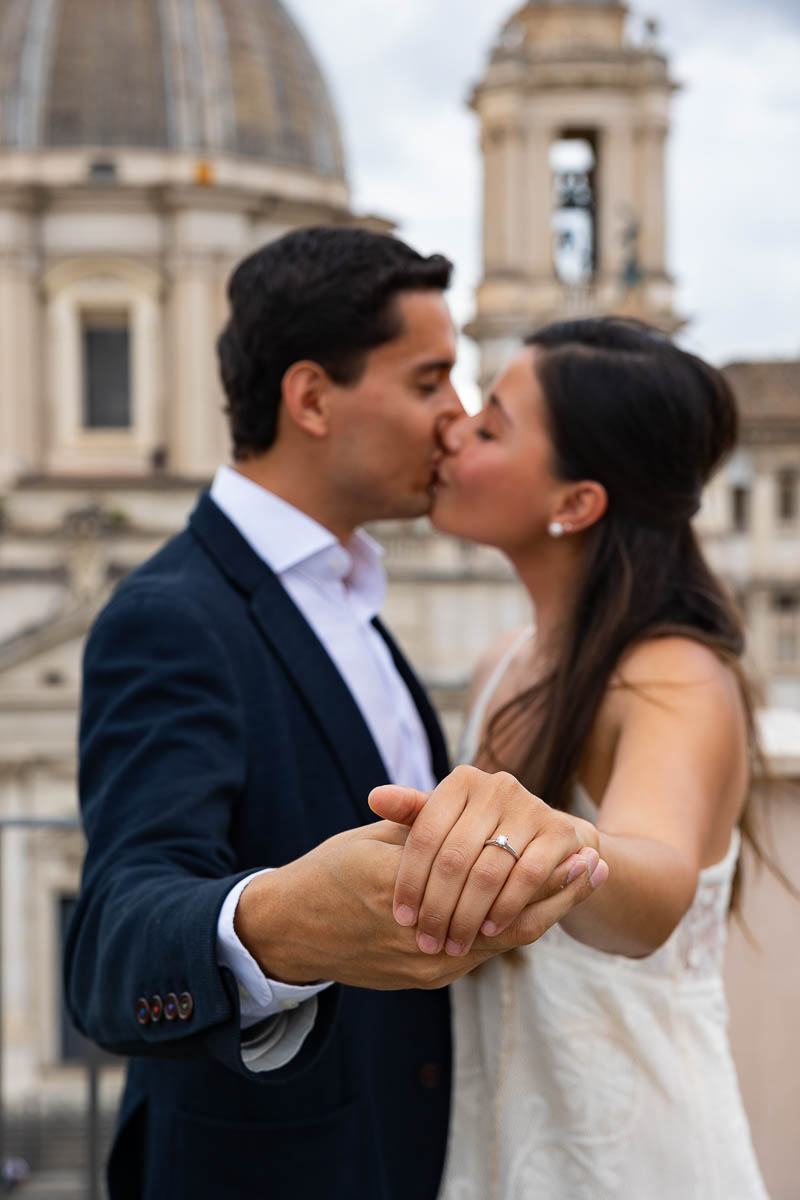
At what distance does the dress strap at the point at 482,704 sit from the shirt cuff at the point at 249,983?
2.72 feet

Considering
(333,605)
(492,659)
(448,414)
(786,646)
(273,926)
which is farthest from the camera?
(786,646)

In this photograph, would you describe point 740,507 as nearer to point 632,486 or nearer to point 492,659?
point 492,659

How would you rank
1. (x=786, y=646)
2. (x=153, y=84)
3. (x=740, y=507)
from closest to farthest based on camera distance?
1. (x=153, y=84)
2. (x=786, y=646)
3. (x=740, y=507)

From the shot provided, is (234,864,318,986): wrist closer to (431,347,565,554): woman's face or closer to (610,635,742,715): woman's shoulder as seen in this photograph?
(610,635,742,715): woman's shoulder

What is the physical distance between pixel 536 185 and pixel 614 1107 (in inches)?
803

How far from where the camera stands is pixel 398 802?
4.09 ft

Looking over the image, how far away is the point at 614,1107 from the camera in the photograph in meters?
1.97

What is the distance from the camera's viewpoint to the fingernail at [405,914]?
125 centimetres

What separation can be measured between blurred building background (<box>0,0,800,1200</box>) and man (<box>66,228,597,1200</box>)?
1610 centimetres

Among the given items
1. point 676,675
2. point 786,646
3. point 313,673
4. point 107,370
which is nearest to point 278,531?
point 313,673

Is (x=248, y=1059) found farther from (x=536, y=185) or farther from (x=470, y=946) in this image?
(x=536, y=185)

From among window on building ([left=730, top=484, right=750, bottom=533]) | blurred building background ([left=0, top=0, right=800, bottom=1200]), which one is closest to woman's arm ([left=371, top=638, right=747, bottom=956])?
blurred building background ([left=0, top=0, right=800, bottom=1200])

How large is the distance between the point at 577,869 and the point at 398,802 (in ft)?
0.57

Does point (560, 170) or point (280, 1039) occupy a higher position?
point (560, 170)
